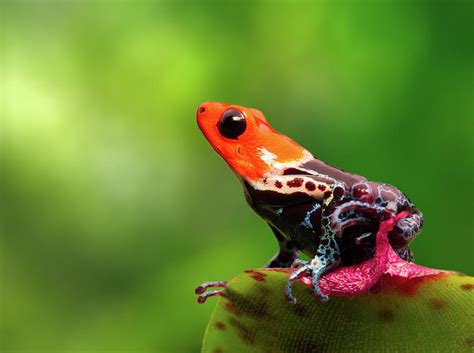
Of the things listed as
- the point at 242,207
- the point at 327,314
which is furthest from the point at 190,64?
the point at 327,314

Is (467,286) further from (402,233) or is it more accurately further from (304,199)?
(304,199)

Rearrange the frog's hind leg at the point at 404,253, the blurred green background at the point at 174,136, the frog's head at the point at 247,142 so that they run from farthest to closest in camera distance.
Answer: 1. the blurred green background at the point at 174,136
2. the frog's head at the point at 247,142
3. the frog's hind leg at the point at 404,253

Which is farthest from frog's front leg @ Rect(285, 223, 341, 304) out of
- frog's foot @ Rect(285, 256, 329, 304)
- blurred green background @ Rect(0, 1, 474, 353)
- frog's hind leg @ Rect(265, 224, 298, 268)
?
blurred green background @ Rect(0, 1, 474, 353)

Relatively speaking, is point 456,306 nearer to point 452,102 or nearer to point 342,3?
point 452,102

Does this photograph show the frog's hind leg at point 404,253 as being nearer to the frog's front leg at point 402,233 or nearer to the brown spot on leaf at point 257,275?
the frog's front leg at point 402,233

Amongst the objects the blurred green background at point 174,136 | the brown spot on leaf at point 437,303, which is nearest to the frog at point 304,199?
the brown spot on leaf at point 437,303

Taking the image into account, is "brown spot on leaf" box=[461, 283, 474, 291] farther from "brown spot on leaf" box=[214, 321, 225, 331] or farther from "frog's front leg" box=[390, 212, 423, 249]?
"brown spot on leaf" box=[214, 321, 225, 331]

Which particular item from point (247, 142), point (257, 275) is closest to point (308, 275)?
point (257, 275)
